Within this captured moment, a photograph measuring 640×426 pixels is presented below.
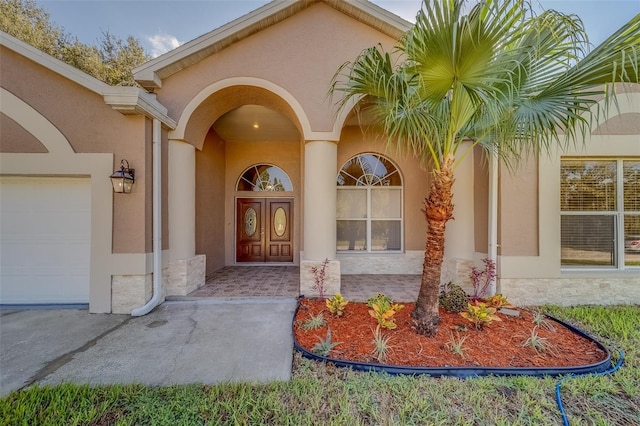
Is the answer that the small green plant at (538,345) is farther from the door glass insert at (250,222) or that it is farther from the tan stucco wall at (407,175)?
the door glass insert at (250,222)

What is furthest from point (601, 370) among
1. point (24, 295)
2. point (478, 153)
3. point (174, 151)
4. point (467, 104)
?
point (24, 295)

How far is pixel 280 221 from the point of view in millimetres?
9531

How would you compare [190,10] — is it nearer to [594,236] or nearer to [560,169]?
[560,169]

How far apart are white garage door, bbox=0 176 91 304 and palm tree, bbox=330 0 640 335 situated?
5515mm

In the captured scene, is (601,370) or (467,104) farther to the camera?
(467,104)

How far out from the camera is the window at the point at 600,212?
5566 millimetres

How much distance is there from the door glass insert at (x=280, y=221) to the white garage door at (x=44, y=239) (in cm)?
525

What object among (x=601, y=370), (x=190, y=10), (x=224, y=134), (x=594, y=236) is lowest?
(x=601, y=370)

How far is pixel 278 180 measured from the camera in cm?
948

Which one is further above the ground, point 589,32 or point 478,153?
point 589,32

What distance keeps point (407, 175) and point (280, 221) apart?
181 inches

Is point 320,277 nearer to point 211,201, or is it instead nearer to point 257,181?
point 211,201

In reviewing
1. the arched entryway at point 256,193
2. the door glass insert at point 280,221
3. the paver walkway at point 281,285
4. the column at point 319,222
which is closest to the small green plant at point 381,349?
the paver walkway at point 281,285

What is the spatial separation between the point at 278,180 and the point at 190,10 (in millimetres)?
5674
